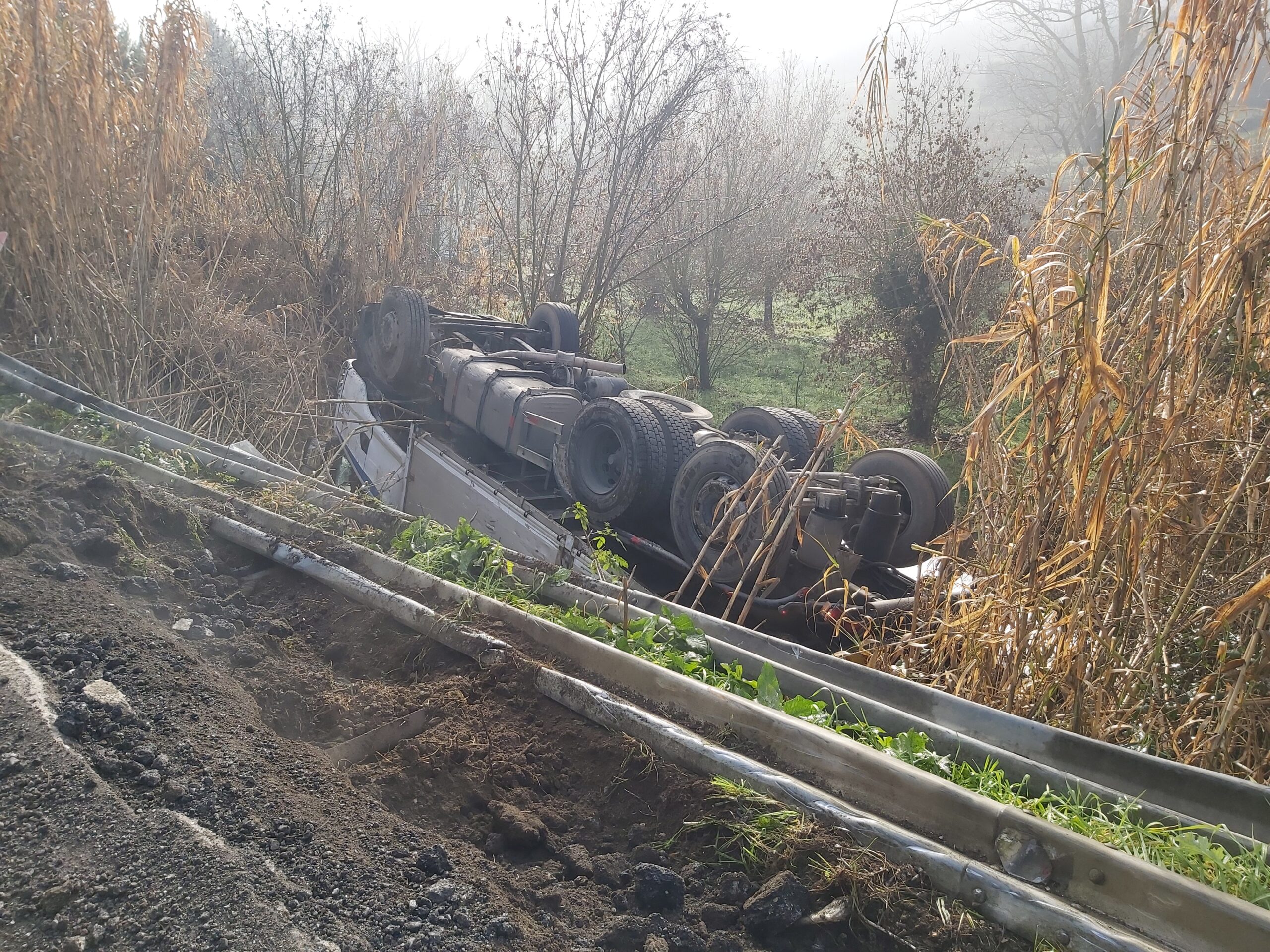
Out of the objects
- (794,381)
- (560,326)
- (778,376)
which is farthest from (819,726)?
(778,376)

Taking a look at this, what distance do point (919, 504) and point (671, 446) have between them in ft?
5.52

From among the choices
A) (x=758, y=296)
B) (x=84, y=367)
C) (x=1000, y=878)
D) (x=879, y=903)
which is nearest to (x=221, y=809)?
(x=879, y=903)

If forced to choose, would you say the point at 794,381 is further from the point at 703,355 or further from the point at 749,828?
the point at 749,828

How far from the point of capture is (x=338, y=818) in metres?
2.33

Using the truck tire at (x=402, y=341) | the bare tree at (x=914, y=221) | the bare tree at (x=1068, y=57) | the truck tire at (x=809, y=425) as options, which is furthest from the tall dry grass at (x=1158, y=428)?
the bare tree at (x=1068, y=57)

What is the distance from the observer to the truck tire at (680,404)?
6.32 metres

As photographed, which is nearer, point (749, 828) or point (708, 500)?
point (749, 828)

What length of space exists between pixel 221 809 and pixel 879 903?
1.59 meters

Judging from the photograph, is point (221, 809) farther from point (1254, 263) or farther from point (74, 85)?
point (74, 85)

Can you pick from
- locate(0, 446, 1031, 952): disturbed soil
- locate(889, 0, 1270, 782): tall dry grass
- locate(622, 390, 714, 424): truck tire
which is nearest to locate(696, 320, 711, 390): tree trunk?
locate(622, 390, 714, 424): truck tire

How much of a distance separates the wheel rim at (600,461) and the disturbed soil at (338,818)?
2.77 meters

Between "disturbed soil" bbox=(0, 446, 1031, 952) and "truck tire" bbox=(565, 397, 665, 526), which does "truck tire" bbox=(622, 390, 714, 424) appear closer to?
"truck tire" bbox=(565, 397, 665, 526)

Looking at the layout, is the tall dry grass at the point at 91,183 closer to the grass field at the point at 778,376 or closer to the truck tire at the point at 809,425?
the truck tire at the point at 809,425

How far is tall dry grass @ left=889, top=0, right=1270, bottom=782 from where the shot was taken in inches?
114
